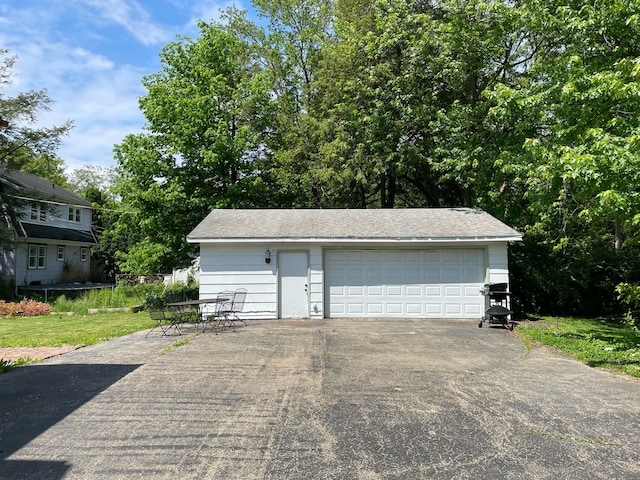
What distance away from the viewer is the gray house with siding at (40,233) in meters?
20.8

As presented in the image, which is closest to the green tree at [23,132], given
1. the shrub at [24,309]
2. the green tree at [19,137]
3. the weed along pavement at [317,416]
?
the green tree at [19,137]

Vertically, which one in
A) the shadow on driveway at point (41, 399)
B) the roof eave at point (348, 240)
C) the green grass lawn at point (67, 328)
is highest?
the roof eave at point (348, 240)

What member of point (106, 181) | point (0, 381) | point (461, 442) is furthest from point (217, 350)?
point (106, 181)

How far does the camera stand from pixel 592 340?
9062mm

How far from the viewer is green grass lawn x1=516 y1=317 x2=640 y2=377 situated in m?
7.11

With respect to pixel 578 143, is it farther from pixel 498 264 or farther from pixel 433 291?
pixel 433 291

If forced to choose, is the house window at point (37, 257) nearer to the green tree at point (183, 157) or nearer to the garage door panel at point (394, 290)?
the green tree at point (183, 157)

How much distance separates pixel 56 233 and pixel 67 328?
15825 mm

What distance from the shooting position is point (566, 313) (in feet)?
47.3

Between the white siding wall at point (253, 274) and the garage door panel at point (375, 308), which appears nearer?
the white siding wall at point (253, 274)

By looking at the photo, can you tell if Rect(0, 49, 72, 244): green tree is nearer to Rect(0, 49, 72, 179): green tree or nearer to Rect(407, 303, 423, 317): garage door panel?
Rect(0, 49, 72, 179): green tree

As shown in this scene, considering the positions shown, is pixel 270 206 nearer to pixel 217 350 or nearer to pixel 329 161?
pixel 329 161

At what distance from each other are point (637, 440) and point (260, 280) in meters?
9.75

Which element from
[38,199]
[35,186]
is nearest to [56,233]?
[35,186]
